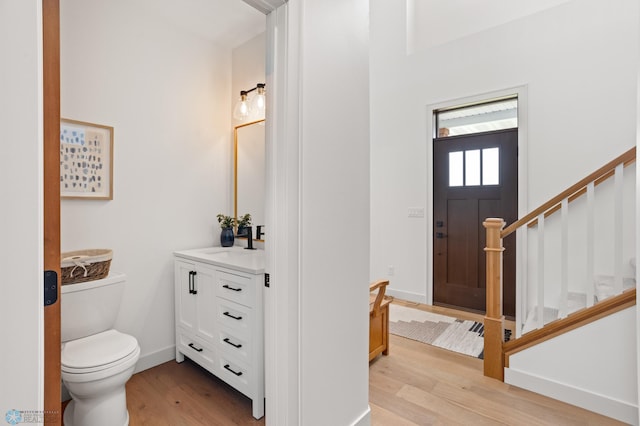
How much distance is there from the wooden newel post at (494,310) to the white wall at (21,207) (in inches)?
92.8

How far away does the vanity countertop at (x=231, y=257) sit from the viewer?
6.27ft

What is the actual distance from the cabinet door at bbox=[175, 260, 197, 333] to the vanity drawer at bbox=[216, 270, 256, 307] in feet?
1.21

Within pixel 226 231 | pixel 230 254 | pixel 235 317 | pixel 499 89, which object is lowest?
pixel 235 317

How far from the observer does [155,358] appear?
2439 millimetres

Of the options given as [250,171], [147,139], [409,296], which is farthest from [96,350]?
[409,296]

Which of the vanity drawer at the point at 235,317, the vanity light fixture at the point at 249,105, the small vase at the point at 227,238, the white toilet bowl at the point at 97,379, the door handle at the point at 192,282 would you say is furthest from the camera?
the small vase at the point at 227,238

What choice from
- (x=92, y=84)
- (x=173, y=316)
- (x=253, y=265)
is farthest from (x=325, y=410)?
(x=92, y=84)

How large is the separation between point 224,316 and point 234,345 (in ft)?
0.63

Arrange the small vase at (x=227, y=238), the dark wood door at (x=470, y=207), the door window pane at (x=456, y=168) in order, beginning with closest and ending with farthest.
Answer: the small vase at (x=227, y=238) → the dark wood door at (x=470, y=207) → the door window pane at (x=456, y=168)

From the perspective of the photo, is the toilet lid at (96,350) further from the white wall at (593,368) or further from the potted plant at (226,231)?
the white wall at (593,368)

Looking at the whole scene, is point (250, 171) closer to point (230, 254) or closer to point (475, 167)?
point (230, 254)

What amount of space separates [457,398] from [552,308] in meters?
1.61

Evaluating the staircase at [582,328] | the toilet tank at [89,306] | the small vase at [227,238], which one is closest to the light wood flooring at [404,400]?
the staircase at [582,328]

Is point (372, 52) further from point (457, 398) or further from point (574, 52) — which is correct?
point (457, 398)
